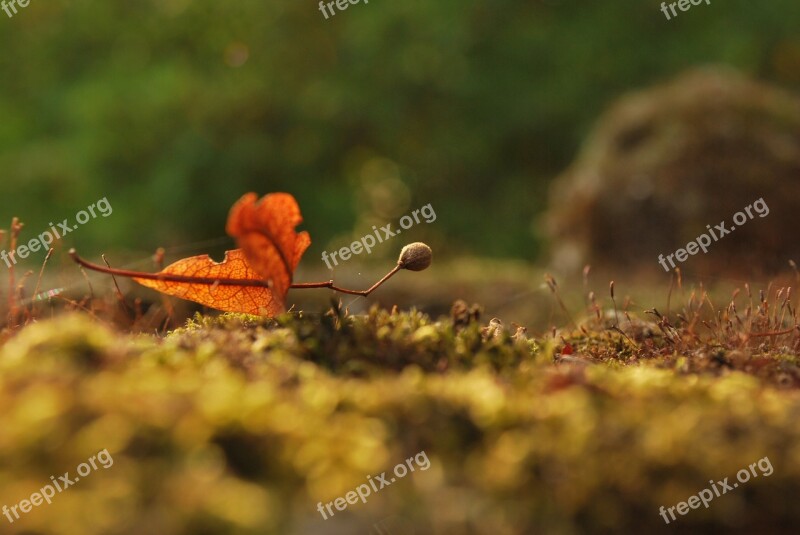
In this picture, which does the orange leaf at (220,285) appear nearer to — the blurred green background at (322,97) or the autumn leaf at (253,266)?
the autumn leaf at (253,266)

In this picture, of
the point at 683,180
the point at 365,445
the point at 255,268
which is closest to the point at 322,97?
the point at 683,180

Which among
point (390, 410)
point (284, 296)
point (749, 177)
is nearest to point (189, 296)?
point (284, 296)

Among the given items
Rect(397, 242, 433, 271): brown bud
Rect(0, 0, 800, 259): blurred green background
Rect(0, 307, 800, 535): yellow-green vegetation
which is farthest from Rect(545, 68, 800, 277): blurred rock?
Rect(0, 307, 800, 535): yellow-green vegetation

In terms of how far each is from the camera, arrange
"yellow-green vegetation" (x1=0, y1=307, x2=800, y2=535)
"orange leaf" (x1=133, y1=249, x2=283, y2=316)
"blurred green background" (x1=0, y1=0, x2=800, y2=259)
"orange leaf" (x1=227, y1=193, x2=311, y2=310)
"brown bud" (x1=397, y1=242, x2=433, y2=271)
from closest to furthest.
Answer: "yellow-green vegetation" (x1=0, y1=307, x2=800, y2=535)
"orange leaf" (x1=227, y1=193, x2=311, y2=310)
"orange leaf" (x1=133, y1=249, x2=283, y2=316)
"brown bud" (x1=397, y1=242, x2=433, y2=271)
"blurred green background" (x1=0, y1=0, x2=800, y2=259)

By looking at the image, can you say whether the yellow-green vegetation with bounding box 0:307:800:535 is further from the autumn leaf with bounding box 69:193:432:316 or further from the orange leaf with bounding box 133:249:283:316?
the orange leaf with bounding box 133:249:283:316

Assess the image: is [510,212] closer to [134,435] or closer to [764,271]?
[764,271]

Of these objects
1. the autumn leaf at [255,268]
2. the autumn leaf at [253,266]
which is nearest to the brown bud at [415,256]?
the autumn leaf at [255,268]
